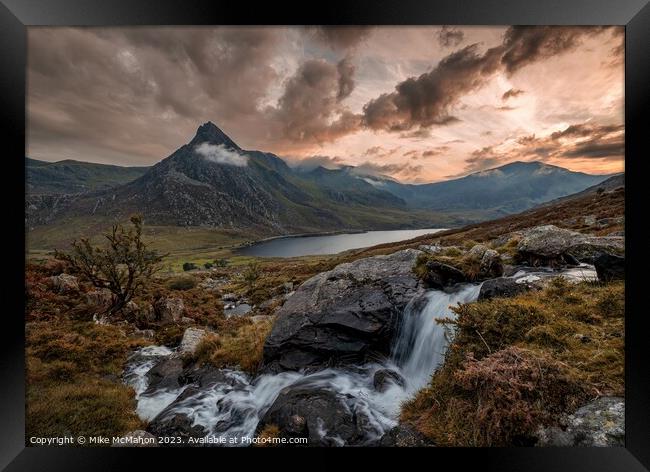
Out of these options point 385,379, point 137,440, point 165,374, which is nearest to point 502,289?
point 385,379

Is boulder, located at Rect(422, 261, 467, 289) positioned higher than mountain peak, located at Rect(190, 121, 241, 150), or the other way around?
mountain peak, located at Rect(190, 121, 241, 150)

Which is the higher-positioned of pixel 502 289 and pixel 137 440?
pixel 502 289

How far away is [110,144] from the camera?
6.26 meters

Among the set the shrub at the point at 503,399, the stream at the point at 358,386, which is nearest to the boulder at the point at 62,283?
the stream at the point at 358,386

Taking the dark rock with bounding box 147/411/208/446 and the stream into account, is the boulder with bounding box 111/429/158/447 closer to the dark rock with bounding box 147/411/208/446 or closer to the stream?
the dark rock with bounding box 147/411/208/446

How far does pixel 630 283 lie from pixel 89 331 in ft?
35.5

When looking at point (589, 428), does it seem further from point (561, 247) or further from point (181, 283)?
point (181, 283)

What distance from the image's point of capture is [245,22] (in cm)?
372

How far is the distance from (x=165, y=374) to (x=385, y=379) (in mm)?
4382

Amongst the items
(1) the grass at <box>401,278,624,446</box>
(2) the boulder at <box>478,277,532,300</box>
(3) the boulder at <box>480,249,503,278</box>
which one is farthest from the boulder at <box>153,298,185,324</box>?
(3) the boulder at <box>480,249,503,278</box>

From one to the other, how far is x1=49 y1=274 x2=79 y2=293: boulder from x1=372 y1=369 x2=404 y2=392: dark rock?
8029mm

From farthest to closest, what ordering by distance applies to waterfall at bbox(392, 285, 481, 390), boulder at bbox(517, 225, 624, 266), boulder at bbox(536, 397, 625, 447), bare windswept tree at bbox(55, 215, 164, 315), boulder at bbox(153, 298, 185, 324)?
1. boulder at bbox(153, 298, 185, 324)
2. bare windswept tree at bbox(55, 215, 164, 315)
3. boulder at bbox(517, 225, 624, 266)
4. waterfall at bbox(392, 285, 481, 390)
5. boulder at bbox(536, 397, 625, 447)

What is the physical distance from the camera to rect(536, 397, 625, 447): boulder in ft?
8.70

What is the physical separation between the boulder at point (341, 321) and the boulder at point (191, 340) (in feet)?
6.43
